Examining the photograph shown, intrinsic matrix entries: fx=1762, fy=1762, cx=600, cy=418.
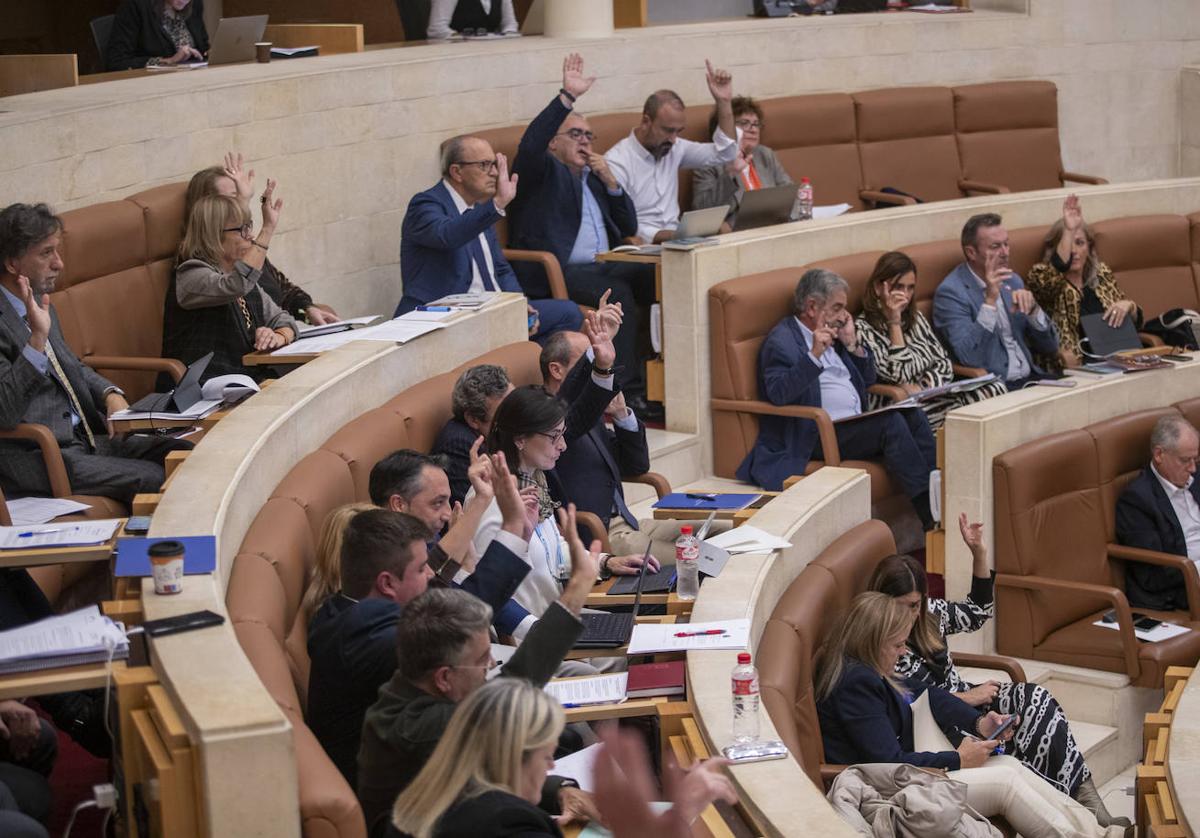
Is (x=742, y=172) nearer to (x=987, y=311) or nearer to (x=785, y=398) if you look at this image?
(x=987, y=311)

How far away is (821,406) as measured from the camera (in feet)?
21.5

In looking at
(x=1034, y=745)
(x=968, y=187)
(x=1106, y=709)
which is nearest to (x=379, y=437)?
(x=1034, y=745)

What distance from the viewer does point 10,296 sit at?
448cm

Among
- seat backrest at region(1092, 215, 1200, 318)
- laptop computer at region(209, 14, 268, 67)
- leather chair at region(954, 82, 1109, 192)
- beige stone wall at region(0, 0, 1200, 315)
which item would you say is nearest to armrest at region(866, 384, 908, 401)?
seat backrest at region(1092, 215, 1200, 318)

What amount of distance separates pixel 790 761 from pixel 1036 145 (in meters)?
6.57

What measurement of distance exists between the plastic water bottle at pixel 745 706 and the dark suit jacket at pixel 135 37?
16.5 ft

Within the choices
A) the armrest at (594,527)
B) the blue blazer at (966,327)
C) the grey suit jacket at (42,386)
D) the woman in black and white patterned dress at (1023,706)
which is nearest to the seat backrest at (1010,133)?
the blue blazer at (966,327)

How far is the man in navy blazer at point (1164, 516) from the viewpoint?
6430mm

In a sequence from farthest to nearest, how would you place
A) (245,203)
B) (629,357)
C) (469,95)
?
(469,95) < (629,357) < (245,203)

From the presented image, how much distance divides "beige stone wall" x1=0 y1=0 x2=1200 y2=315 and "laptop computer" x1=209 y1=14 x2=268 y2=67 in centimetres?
23

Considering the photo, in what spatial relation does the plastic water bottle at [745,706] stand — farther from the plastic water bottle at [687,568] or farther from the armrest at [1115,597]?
the armrest at [1115,597]

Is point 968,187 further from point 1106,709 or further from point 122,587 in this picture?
point 122,587

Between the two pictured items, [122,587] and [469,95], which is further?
[469,95]

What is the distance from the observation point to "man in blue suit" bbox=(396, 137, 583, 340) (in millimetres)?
6203
